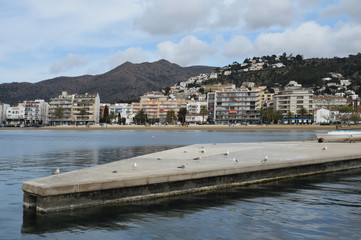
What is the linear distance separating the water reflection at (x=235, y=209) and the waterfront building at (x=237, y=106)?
490 feet

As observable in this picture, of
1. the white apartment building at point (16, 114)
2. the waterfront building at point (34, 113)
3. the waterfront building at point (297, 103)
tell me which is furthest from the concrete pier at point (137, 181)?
the white apartment building at point (16, 114)

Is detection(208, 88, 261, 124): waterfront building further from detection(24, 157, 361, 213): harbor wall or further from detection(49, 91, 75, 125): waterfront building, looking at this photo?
detection(24, 157, 361, 213): harbor wall

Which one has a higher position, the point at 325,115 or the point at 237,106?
the point at 237,106

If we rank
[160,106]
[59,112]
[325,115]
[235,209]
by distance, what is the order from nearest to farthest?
[235,209]
[325,115]
[59,112]
[160,106]

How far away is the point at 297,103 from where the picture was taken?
149 m

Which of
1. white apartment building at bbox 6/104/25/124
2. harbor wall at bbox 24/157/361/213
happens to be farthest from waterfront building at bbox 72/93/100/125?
harbor wall at bbox 24/157/361/213

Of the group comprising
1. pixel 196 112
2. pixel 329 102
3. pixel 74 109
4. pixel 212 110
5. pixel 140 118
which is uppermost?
pixel 329 102

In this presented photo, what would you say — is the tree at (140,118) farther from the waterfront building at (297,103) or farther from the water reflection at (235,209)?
the water reflection at (235,209)

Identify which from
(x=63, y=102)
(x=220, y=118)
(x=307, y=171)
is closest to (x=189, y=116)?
(x=220, y=118)

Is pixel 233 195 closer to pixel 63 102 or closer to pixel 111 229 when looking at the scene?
pixel 111 229

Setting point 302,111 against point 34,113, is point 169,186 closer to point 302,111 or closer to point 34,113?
point 302,111

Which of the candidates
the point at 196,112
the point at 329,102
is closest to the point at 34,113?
the point at 196,112

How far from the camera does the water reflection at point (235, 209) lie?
9422 millimetres

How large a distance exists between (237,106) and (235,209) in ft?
508
